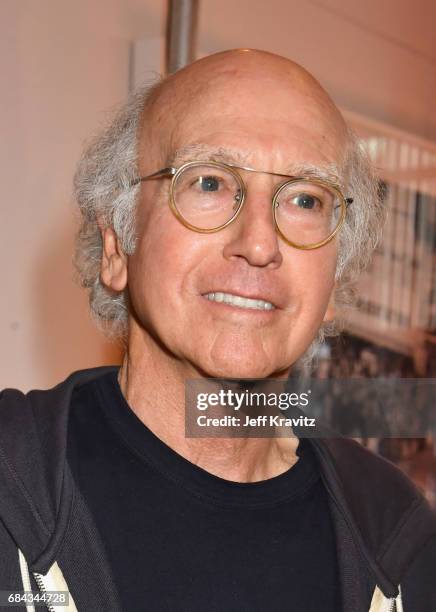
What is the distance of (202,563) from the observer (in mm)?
1439

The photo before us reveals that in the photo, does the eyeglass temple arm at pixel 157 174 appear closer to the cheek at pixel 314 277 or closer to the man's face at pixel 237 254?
the man's face at pixel 237 254

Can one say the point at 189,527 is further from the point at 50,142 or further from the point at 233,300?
the point at 50,142

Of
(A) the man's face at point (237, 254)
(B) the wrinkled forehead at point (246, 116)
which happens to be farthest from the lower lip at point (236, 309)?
(B) the wrinkled forehead at point (246, 116)

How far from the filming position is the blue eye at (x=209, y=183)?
57.7 inches

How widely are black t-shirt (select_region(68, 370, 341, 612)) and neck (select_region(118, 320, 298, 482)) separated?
2 cm

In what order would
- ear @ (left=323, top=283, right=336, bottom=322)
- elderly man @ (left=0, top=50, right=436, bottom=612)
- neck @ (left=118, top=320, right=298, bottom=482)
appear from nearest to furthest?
elderly man @ (left=0, top=50, right=436, bottom=612) < neck @ (left=118, top=320, right=298, bottom=482) < ear @ (left=323, top=283, right=336, bottom=322)

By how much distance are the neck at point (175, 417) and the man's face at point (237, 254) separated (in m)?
0.04

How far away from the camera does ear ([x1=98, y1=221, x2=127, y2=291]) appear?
1.62 meters

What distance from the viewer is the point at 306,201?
151 cm

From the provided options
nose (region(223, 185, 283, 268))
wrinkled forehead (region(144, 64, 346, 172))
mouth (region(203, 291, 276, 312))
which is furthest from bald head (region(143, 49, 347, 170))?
mouth (region(203, 291, 276, 312))

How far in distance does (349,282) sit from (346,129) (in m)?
0.29

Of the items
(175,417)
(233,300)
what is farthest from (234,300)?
(175,417)

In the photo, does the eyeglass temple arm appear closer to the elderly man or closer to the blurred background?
the elderly man

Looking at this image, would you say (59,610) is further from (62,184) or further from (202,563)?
(62,184)
